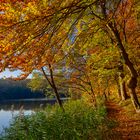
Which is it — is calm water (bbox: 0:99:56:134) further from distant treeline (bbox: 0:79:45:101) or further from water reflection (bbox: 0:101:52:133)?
distant treeline (bbox: 0:79:45:101)

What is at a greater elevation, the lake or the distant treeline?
the distant treeline

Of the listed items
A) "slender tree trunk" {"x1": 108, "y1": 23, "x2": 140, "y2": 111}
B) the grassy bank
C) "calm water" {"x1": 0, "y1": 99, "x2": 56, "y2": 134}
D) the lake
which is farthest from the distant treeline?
the grassy bank

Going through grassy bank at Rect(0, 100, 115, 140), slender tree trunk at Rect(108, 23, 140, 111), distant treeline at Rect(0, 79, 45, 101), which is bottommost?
grassy bank at Rect(0, 100, 115, 140)

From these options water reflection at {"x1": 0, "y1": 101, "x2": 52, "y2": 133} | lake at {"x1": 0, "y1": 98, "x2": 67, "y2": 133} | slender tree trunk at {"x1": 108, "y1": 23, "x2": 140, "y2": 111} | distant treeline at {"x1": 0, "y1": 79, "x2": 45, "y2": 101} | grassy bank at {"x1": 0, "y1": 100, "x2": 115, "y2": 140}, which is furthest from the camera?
distant treeline at {"x1": 0, "y1": 79, "x2": 45, "y2": 101}

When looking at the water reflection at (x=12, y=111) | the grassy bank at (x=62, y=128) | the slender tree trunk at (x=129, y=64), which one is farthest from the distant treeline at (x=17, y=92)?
the grassy bank at (x=62, y=128)

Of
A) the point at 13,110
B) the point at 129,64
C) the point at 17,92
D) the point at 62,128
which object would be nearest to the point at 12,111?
the point at 13,110

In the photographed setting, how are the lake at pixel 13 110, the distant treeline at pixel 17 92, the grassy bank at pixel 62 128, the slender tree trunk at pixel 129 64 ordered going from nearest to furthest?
1. the grassy bank at pixel 62 128
2. the lake at pixel 13 110
3. the slender tree trunk at pixel 129 64
4. the distant treeline at pixel 17 92

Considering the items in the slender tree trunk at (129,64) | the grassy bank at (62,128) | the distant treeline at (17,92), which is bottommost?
the grassy bank at (62,128)

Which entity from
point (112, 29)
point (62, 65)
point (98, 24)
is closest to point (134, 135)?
point (98, 24)

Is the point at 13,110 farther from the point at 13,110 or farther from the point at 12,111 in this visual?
the point at 12,111

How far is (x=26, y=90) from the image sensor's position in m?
189

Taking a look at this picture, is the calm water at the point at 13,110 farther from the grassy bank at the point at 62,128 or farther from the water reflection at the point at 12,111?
the grassy bank at the point at 62,128

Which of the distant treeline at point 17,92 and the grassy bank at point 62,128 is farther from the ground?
the distant treeline at point 17,92

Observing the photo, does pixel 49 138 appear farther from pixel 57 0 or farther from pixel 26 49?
pixel 57 0
